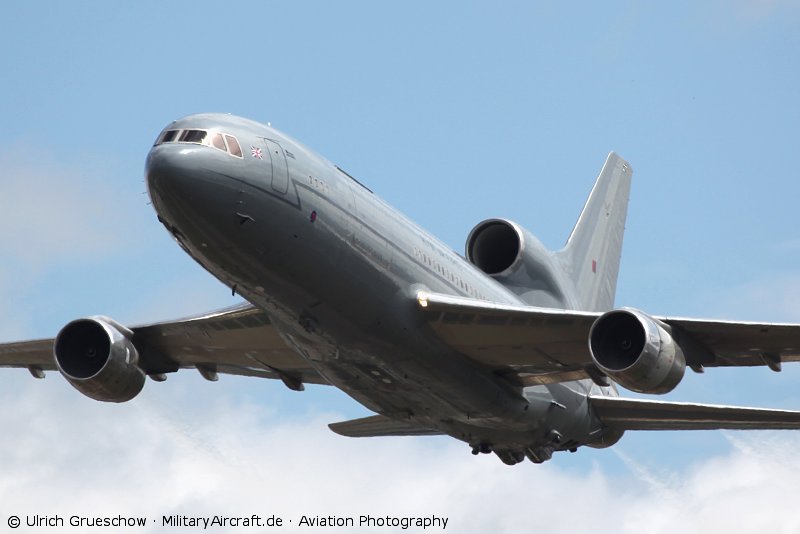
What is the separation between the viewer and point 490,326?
35.8m

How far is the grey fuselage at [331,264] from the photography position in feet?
104

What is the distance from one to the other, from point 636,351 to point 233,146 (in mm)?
10290

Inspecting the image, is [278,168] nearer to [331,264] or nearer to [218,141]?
[218,141]

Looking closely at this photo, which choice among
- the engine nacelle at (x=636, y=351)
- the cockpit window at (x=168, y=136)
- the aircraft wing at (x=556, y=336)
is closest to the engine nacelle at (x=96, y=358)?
the cockpit window at (x=168, y=136)

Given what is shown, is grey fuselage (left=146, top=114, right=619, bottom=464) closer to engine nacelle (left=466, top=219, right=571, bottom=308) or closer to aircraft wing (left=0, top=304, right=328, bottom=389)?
aircraft wing (left=0, top=304, right=328, bottom=389)

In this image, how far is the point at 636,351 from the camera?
3378 centimetres

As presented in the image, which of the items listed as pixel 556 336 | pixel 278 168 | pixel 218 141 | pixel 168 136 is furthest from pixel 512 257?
pixel 168 136

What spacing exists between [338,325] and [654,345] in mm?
7204

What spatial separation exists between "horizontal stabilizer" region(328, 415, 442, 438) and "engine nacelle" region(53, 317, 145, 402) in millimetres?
6280

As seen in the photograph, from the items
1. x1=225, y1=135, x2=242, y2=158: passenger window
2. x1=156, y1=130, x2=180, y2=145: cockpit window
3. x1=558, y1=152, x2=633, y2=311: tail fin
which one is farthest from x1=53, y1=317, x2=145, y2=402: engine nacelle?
x1=558, y1=152, x2=633, y2=311: tail fin

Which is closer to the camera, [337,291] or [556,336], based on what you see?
[337,291]

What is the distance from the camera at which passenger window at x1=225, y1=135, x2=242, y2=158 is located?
31.9 metres

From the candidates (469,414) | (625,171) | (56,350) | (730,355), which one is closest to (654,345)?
(730,355)

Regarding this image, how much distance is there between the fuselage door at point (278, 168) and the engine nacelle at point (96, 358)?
9.01m
